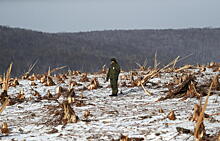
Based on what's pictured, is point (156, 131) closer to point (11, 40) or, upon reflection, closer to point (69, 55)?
point (69, 55)

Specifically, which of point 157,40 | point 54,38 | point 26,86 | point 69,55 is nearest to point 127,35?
point 157,40

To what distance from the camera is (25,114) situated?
8.25 meters

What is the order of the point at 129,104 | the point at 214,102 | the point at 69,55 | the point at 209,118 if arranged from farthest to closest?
the point at 69,55 < the point at 129,104 < the point at 214,102 < the point at 209,118

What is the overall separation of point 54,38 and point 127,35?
37031 mm

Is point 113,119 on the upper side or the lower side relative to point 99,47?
lower

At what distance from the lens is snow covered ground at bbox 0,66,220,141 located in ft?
19.0

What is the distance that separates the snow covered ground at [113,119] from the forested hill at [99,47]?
2641 inches

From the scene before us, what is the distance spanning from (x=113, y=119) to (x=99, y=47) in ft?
362

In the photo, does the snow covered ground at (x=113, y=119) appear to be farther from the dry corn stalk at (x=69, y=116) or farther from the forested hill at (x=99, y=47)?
the forested hill at (x=99, y=47)

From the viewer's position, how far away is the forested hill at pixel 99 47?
9469 cm

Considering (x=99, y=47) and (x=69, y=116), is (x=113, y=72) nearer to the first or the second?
(x=69, y=116)

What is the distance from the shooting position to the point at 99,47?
384 feet

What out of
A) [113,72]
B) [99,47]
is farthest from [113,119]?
[99,47]

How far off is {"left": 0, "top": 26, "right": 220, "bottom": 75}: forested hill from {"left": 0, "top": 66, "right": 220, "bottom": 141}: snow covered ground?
67.1 metres
